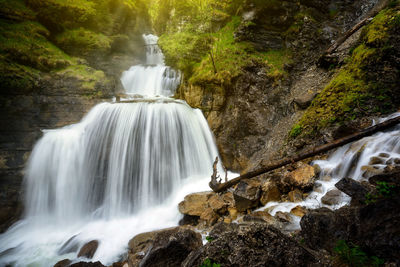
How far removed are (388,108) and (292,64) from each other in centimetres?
539

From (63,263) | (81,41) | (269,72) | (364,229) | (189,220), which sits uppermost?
(81,41)

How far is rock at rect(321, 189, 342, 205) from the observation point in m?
3.31

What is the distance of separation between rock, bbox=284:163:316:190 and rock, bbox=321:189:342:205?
557mm

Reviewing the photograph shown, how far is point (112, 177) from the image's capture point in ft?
25.0

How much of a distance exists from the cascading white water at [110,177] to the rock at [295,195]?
384 centimetres

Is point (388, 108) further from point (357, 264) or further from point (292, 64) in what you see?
point (292, 64)

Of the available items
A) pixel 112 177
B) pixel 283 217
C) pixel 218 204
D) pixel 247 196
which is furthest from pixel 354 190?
pixel 112 177

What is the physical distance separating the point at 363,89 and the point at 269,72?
177 inches

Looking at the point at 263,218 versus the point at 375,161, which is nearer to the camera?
the point at 375,161

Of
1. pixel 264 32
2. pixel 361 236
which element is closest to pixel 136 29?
pixel 264 32

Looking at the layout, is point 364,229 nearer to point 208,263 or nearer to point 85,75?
point 208,263

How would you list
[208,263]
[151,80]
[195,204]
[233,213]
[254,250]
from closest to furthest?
[208,263], [254,250], [233,213], [195,204], [151,80]

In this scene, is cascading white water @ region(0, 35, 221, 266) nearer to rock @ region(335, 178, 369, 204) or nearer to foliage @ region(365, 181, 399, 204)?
rock @ region(335, 178, 369, 204)

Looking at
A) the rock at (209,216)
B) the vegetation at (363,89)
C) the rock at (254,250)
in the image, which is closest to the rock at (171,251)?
the rock at (254,250)
